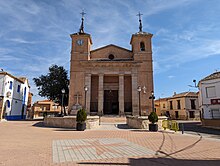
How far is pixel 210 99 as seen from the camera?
23750mm

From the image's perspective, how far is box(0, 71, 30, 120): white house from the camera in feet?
78.4

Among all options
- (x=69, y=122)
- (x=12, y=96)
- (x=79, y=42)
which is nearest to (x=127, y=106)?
(x=79, y=42)

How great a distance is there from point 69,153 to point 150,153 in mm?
2765

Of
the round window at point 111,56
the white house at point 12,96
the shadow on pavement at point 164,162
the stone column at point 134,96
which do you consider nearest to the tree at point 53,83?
the white house at point 12,96

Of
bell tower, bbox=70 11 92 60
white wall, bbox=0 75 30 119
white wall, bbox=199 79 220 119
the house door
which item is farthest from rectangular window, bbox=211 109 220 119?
white wall, bbox=0 75 30 119

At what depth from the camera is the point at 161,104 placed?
5241cm

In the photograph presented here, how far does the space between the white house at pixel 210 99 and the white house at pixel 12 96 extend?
90.3ft

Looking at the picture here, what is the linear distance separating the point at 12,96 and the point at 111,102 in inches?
625

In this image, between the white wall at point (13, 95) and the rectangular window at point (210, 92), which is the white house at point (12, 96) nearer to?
the white wall at point (13, 95)

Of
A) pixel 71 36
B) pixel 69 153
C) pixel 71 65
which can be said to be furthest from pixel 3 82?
pixel 69 153

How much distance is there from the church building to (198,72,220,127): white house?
7495 mm

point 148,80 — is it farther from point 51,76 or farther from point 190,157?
point 190,157

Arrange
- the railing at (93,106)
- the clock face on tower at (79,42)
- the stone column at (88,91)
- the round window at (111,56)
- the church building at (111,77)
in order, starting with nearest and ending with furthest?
1. the stone column at (88,91)
2. the church building at (111,77)
3. the railing at (93,106)
4. the clock face on tower at (79,42)
5. the round window at (111,56)

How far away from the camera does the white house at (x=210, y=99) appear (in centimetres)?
2277
